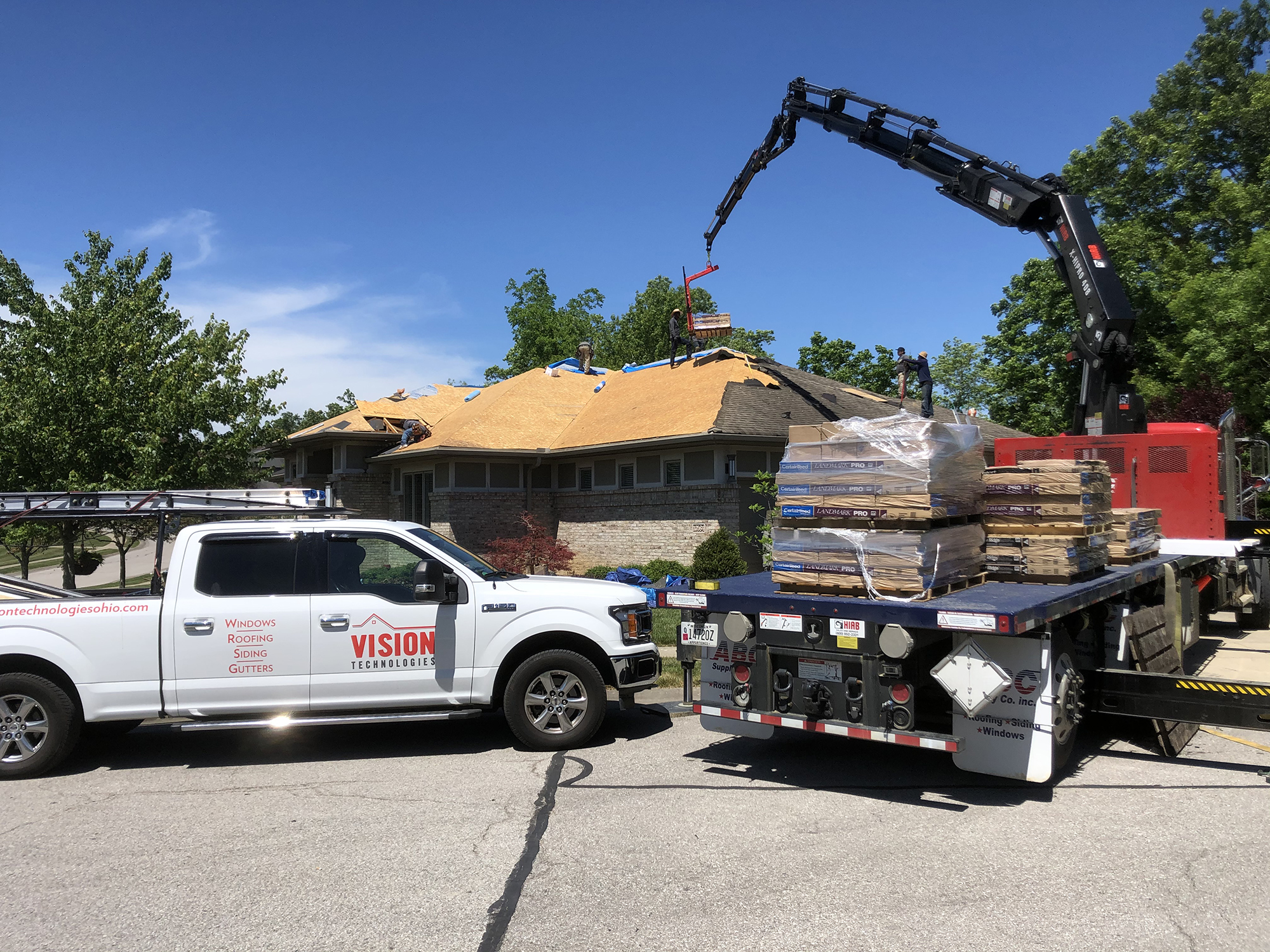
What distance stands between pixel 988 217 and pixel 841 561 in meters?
9.77

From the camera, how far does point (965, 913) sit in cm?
411

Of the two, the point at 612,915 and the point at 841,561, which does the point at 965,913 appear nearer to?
the point at 612,915

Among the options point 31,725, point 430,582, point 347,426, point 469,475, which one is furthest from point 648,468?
point 31,725

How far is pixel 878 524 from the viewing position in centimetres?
601

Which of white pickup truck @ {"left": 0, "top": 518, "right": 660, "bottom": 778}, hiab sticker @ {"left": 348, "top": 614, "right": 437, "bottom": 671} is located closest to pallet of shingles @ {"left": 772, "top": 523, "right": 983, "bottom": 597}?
white pickup truck @ {"left": 0, "top": 518, "right": 660, "bottom": 778}

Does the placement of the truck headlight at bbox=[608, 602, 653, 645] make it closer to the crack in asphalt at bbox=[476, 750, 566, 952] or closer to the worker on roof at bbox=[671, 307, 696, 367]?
the crack in asphalt at bbox=[476, 750, 566, 952]

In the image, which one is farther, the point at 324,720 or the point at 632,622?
the point at 632,622

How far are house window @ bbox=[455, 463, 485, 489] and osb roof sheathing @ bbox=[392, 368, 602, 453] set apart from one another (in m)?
0.67

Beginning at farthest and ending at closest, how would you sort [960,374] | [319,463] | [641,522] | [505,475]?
[960,374] → [319,463] → [505,475] → [641,522]

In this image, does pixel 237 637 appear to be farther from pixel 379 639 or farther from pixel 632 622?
pixel 632 622

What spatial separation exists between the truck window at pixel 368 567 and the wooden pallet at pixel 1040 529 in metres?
4.49

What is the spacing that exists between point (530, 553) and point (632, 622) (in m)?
11.9

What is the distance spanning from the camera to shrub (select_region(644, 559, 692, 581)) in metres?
18.5

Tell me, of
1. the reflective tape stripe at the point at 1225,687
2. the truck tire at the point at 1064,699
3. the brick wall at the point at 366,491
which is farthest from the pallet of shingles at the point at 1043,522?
the brick wall at the point at 366,491
